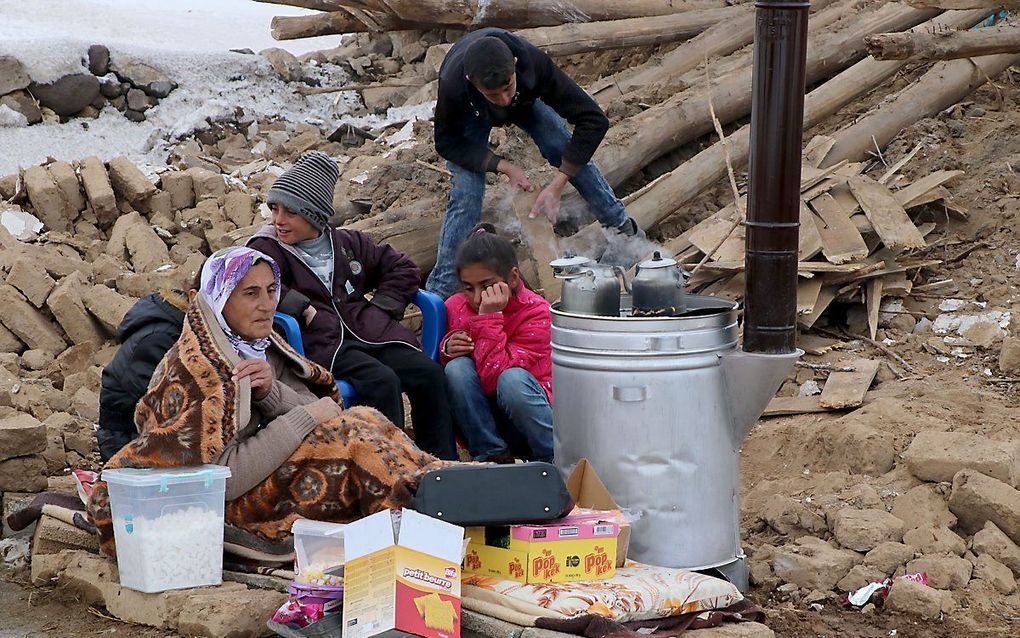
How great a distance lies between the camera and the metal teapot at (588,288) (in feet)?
15.2

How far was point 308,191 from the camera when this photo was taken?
5.49 meters

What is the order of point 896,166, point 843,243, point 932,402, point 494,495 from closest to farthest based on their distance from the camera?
point 494,495
point 932,402
point 843,243
point 896,166

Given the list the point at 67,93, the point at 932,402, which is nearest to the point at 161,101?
the point at 67,93

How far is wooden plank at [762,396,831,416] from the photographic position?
655cm

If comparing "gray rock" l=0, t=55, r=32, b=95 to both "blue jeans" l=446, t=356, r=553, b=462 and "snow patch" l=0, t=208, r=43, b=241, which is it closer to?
"snow patch" l=0, t=208, r=43, b=241

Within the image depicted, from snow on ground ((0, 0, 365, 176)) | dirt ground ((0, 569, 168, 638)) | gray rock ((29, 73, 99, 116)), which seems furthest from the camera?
gray rock ((29, 73, 99, 116))

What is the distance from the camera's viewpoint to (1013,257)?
299 inches

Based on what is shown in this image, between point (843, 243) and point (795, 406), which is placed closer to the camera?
point (795, 406)

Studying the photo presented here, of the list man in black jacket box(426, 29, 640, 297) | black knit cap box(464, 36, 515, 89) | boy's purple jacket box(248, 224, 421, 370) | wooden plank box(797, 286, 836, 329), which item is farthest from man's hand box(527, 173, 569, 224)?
wooden plank box(797, 286, 836, 329)

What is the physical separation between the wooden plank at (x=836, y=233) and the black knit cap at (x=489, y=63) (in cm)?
232

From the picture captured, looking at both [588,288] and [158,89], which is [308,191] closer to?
[588,288]

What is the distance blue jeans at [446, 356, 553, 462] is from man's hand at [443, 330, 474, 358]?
0.11 feet

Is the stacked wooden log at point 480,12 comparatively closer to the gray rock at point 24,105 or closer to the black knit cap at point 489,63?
the gray rock at point 24,105

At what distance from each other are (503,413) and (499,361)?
0.24 m
